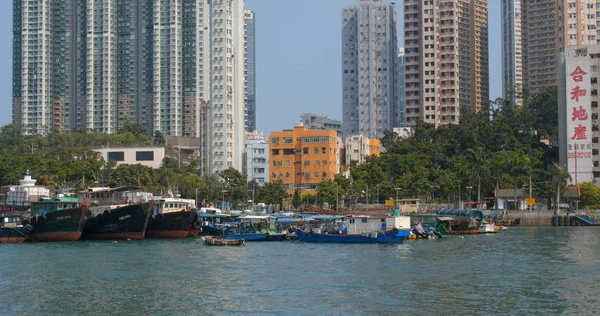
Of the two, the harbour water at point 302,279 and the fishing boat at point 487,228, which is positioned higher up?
the fishing boat at point 487,228

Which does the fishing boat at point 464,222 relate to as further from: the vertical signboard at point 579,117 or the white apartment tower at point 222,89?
the white apartment tower at point 222,89

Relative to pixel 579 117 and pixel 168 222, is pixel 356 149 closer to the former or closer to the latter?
pixel 579 117

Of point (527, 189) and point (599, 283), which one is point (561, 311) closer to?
point (599, 283)

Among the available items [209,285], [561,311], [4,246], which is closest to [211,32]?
[4,246]

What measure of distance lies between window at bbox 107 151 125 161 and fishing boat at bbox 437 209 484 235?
3244 inches

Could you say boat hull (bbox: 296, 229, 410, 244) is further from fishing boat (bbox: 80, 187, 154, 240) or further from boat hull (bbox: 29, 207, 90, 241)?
boat hull (bbox: 29, 207, 90, 241)

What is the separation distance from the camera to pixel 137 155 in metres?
172

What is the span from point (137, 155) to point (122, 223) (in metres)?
83.8

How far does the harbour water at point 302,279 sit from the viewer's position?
1811 inches

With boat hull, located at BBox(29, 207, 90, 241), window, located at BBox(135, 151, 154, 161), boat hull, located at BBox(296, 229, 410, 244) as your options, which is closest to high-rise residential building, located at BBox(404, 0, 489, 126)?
window, located at BBox(135, 151, 154, 161)

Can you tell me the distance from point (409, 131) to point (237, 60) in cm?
4999

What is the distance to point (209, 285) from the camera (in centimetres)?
5406

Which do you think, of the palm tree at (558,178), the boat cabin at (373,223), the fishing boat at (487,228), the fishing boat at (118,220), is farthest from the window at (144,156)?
the boat cabin at (373,223)

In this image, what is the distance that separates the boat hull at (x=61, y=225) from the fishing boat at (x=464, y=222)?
131 feet
